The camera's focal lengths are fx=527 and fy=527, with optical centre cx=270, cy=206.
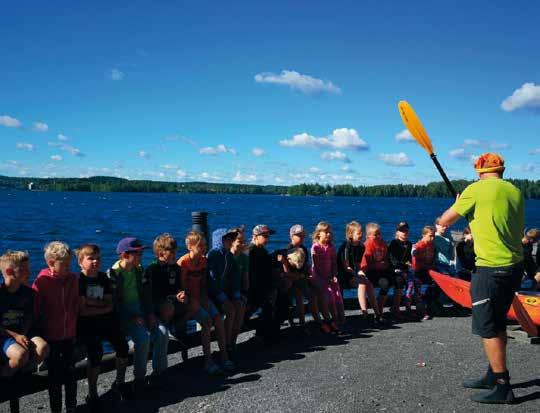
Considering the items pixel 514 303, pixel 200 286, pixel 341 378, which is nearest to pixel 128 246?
pixel 200 286

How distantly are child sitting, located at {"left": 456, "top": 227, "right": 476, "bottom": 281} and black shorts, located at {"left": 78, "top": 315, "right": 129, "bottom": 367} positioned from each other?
20.4 feet

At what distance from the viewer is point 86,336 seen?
5105 millimetres

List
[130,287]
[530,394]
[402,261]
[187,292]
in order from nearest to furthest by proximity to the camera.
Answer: [530,394], [130,287], [187,292], [402,261]

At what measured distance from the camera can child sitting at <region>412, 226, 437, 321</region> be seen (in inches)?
351

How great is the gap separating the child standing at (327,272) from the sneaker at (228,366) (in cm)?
227

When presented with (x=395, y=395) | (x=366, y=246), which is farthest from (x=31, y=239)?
(x=395, y=395)

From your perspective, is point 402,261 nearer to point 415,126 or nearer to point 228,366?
point 415,126

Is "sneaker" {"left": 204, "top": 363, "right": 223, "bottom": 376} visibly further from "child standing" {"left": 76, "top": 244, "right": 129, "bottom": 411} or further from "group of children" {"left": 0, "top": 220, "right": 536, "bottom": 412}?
"child standing" {"left": 76, "top": 244, "right": 129, "bottom": 411}

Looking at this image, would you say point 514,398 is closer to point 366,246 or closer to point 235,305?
point 235,305

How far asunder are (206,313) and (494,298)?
10.2 ft

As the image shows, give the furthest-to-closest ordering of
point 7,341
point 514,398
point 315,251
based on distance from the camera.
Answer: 1. point 315,251
2. point 514,398
3. point 7,341

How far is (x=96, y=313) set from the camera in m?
5.14

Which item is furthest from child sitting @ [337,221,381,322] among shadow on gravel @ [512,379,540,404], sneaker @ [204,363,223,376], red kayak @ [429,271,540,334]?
sneaker @ [204,363,223,376]

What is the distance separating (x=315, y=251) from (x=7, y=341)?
4.60 metres
